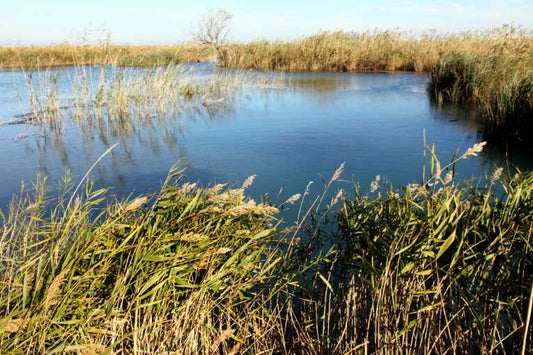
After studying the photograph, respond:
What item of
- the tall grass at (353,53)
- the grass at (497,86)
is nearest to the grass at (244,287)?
the grass at (497,86)

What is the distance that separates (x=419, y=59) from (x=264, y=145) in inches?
439

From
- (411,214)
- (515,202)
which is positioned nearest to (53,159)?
(411,214)

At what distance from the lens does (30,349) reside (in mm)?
1491

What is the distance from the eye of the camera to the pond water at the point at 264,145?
4641 mm

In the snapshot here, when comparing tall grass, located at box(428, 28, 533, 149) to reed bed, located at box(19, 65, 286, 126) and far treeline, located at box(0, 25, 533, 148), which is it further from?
reed bed, located at box(19, 65, 286, 126)

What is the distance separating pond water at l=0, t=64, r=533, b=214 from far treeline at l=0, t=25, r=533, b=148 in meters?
0.58

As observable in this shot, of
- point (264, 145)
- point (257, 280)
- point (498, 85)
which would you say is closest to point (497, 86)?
point (498, 85)

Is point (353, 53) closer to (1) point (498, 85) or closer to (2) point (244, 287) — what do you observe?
(1) point (498, 85)

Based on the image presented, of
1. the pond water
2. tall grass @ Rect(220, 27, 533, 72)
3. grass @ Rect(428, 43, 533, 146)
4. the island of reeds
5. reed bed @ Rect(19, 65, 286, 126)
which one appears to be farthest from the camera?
tall grass @ Rect(220, 27, 533, 72)

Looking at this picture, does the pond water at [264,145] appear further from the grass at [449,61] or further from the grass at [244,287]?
the grass at [244,287]

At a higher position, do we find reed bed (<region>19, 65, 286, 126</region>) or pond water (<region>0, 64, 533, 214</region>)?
reed bed (<region>19, 65, 286, 126</region>)

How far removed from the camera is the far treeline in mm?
5973

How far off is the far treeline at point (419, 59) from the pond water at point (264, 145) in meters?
0.58

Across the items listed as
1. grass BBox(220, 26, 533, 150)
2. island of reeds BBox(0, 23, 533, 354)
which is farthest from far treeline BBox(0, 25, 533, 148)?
island of reeds BBox(0, 23, 533, 354)
